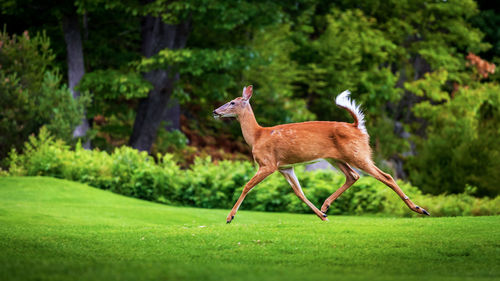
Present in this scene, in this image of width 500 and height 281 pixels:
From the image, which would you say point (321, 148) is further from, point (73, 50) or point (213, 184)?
point (73, 50)

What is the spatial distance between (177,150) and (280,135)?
14922 millimetres

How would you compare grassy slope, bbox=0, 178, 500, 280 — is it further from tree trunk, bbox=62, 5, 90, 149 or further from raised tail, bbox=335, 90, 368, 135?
tree trunk, bbox=62, 5, 90, 149

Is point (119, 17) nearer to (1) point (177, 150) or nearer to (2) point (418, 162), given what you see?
(1) point (177, 150)

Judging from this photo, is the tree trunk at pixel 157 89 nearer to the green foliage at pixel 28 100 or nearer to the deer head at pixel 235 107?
the green foliage at pixel 28 100

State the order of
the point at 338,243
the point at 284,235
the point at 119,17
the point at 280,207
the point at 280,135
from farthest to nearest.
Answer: the point at 119,17, the point at 280,207, the point at 280,135, the point at 284,235, the point at 338,243

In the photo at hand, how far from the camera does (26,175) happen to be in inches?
585

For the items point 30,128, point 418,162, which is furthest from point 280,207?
point 30,128

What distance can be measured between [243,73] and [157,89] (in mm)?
5202

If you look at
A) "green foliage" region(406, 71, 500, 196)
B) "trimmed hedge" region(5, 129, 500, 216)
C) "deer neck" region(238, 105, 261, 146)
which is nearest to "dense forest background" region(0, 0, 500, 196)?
"green foliage" region(406, 71, 500, 196)

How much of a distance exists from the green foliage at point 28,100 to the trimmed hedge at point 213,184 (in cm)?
69

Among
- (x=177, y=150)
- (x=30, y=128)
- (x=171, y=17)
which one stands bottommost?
(x=177, y=150)

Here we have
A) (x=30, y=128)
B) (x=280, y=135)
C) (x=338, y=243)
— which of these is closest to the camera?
(x=338, y=243)

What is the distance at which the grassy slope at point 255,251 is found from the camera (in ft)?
17.4

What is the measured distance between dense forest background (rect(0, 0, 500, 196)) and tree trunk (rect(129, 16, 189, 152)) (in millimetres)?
41
